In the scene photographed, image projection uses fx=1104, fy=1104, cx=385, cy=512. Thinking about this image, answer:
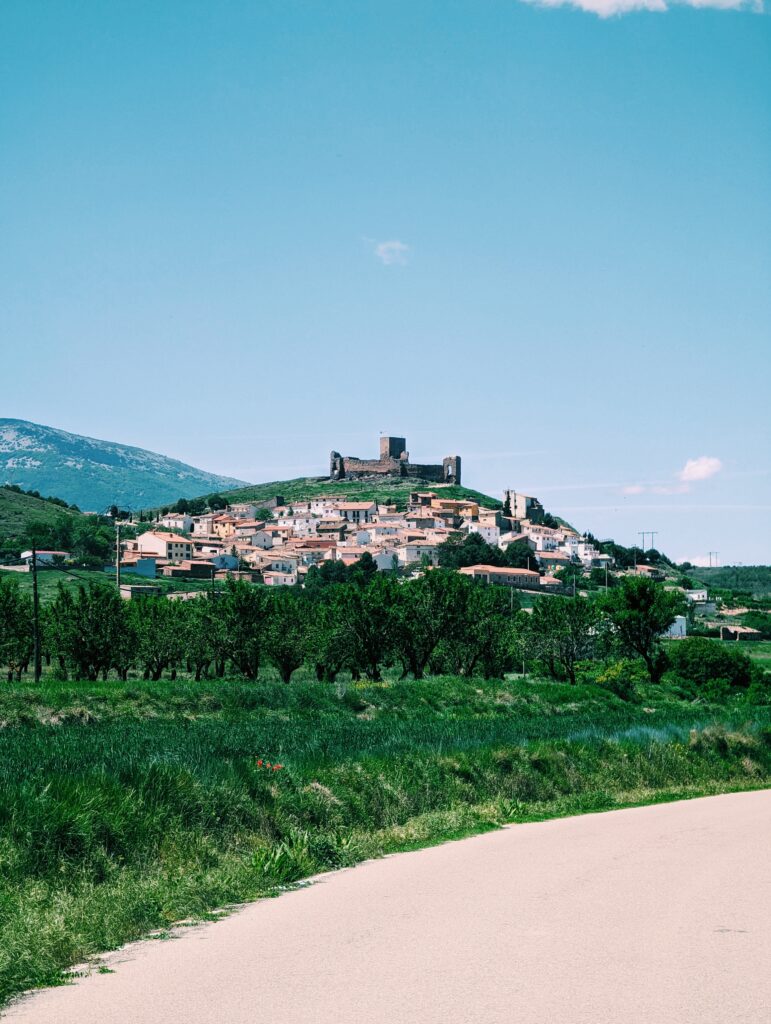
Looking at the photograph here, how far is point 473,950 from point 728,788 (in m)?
16.6

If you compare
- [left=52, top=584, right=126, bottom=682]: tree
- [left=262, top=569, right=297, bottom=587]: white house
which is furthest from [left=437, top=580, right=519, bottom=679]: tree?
[left=262, top=569, right=297, bottom=587]: white house

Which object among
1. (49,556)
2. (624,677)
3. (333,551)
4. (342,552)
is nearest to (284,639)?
(624,677)

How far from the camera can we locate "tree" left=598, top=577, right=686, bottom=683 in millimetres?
65562

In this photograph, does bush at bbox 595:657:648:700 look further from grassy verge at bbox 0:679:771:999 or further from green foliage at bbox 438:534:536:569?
green foliage at bbox 438:534:536:569

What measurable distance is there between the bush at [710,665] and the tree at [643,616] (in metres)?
1.13

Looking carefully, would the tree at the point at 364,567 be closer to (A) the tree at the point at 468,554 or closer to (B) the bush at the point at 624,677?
(A) the tree at the point at 468,554

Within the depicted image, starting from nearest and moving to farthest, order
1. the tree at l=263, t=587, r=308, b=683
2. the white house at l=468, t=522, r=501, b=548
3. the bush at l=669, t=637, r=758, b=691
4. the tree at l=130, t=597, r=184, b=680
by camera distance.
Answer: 1. the tree at l=263, t=587, r=308, b=683
2. the tree at l=130, t=597, r=184, b=680
3. the bush at l=669, t=637, r=758, b=691
4. the white house at l=468, t=522, r=501, b=548

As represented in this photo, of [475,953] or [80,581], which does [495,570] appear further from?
[475,953]

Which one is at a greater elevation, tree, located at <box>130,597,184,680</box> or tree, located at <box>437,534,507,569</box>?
tree, located at <box>437,534,507,569</box>

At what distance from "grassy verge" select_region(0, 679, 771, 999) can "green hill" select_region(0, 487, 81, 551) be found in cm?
11412

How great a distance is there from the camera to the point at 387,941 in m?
8.64

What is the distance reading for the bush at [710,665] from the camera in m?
62.7

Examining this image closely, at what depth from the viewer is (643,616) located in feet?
216

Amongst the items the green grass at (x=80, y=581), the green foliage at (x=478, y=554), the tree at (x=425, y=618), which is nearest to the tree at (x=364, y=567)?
the green foliage at (x=478, y=554)
